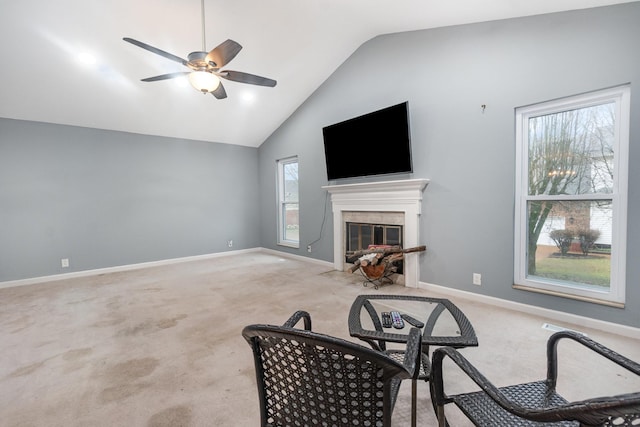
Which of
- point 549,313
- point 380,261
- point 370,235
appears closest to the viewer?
point 549,313

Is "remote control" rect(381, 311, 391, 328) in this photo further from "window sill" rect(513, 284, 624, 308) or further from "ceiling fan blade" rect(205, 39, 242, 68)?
"ceiling fan blade" rect(205, 39, 242, 68)

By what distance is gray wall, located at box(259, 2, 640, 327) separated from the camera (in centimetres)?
230

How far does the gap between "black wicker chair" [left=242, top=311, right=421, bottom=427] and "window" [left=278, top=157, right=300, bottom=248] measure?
4.77 meters

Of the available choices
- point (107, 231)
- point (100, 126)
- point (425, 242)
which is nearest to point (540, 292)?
point (425, 242)

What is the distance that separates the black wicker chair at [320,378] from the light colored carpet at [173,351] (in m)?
0.82

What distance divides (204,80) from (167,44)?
4.25 feet

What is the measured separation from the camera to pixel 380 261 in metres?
3.72

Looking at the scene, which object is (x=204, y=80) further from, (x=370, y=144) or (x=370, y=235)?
(x=370, y=235)

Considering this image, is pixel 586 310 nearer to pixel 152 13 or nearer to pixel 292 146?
pixel 292 146

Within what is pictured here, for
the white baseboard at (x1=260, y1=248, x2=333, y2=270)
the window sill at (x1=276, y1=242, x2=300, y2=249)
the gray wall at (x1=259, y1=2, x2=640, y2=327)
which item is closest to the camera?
the gray wall at (x1=259, y1=2, x2=640, y2=327)

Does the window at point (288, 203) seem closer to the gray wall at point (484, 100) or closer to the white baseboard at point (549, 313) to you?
the gray wall at point (484, 100)

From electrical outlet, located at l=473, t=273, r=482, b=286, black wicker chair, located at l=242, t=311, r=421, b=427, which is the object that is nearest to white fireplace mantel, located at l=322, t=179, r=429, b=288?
electrical outlet, located at l=473, t=273, r=482, b=286

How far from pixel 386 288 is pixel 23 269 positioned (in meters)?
5.23

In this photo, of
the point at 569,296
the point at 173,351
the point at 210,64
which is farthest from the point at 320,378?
the point at 569,296
